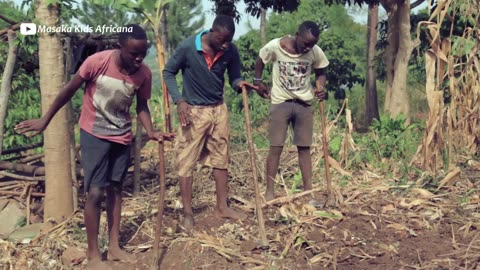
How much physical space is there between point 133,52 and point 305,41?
5.50 ft

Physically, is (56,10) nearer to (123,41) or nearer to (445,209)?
(123,41)

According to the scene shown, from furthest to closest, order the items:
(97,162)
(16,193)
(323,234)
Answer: (16,193) < (323,234) < (97,162)

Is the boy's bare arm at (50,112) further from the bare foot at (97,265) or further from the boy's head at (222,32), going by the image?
the boy's head at (222,32)

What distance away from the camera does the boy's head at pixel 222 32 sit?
15.6 feet

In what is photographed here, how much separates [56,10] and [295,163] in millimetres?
2930

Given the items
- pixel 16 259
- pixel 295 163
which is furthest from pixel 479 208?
pixel 16 259

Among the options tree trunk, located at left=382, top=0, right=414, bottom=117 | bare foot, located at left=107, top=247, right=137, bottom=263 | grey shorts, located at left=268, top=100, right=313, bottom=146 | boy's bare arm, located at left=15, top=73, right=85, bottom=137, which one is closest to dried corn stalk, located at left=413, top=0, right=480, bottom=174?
grey shorts, located at left=268, top=100, right=313, bottom=146

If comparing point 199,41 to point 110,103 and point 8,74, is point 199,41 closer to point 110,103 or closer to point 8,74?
point 110,103

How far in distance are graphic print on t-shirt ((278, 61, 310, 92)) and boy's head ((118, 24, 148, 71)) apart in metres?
1.61

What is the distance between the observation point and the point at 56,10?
206 inches

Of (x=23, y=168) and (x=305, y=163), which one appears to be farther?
(x=23, y=168)

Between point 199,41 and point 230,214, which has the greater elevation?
point 199,41

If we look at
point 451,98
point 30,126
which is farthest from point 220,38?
point 451,98

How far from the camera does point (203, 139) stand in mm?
5137
